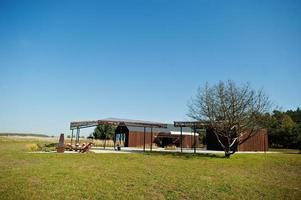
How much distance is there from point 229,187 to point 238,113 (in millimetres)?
12406

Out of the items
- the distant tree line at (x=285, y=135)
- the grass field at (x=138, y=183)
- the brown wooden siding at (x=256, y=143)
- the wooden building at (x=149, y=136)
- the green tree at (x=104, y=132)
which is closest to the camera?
the grass field at (x=138, y=183)

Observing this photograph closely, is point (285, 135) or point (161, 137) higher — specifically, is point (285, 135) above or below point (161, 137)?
above

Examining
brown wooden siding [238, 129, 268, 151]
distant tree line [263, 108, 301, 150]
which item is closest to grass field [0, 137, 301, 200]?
brown wooden siding [238, 129, 268, 151]

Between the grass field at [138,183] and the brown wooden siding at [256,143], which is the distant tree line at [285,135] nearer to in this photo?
the brown wooden siding at [256,143]

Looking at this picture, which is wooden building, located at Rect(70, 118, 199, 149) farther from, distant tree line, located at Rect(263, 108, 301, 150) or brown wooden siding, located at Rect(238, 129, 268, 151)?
distant tree line, located at Rect(263, 108, 301, 150)

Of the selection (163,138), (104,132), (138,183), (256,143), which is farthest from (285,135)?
(138,183)

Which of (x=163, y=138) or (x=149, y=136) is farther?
(x=163, y=138)

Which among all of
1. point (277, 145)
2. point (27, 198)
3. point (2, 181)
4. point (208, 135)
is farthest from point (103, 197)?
point (277, 145)

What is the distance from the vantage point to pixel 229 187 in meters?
10.3

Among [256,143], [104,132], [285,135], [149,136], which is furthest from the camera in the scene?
[104,132]

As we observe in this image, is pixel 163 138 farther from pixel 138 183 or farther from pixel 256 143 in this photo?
pixel 138 183

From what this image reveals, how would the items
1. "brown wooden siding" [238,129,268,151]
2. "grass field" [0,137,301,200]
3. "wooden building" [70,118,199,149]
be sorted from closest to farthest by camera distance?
"grass field" [0,137,301,200]
"brown wooden siding" [238,129,268,151]
"wooden building" [70,118,199,149]

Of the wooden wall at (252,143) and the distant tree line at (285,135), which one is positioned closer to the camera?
the wooden wall at (252,143)

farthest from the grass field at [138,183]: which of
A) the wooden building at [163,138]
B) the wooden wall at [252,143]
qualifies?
the wooden wall at [252,143]
